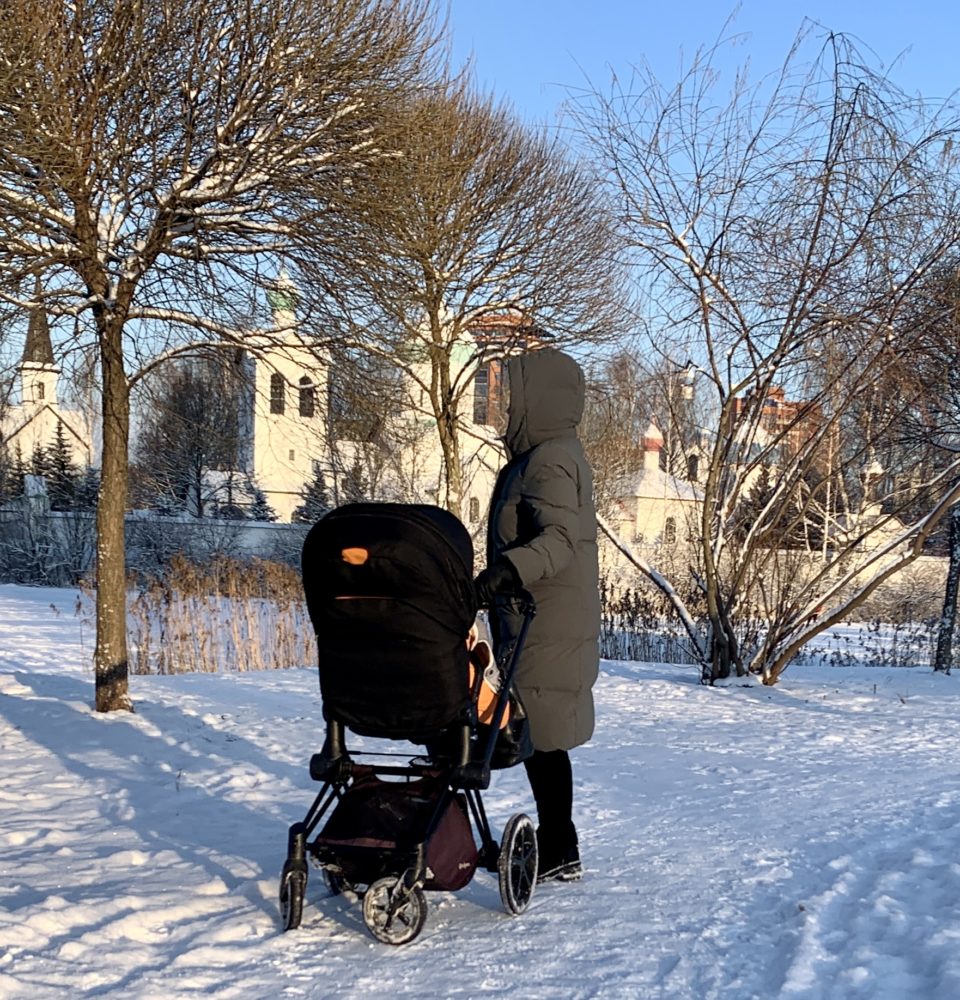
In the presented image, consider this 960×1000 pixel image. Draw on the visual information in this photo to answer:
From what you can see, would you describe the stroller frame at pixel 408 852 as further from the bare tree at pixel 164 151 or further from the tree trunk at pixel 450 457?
the tree trunk at pixel 450 457

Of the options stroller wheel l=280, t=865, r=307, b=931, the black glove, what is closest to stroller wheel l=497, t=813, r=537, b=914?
stroller wheel l=280, t=865, r=307, b=931

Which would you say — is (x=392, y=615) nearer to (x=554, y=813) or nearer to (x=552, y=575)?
(x=552, y=575)

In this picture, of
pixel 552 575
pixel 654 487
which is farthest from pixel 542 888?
pixel 654 487

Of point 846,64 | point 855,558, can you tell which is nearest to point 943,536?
point 855,558

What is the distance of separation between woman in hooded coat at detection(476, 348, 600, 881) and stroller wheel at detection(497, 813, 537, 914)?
26cm

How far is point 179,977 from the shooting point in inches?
127

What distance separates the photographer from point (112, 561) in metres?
8.09

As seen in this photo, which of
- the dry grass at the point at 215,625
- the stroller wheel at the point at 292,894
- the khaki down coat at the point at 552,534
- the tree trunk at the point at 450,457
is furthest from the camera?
the tree trunk at the point at 450,457

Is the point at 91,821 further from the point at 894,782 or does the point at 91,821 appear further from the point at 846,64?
the point at 846,64

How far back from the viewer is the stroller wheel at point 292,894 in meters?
3.61

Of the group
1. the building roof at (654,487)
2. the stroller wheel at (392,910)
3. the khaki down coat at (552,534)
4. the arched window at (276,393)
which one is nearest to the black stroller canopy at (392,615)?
the khaki down coat at (552,534)

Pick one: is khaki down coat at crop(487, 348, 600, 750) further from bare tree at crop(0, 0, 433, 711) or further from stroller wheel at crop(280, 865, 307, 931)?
bare tree at crop(0, 0, 433, 711)

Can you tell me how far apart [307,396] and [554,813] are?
6229 mm

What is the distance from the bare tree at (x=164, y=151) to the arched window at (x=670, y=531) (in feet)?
42.4
